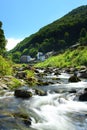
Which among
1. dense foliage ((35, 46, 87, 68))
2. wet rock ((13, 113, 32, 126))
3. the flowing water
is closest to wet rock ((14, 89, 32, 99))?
the flowing water

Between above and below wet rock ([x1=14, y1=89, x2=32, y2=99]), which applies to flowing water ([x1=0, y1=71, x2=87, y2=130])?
below

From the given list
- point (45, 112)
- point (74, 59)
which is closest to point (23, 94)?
point (45, 112)

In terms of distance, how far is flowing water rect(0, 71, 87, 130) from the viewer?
73.5 feet

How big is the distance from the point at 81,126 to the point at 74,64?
105m

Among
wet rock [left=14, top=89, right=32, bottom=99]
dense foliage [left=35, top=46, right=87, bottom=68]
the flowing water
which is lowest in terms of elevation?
the flowing water

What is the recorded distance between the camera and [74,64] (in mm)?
127250

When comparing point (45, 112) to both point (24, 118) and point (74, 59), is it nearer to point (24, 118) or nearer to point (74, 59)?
point (24, 118)

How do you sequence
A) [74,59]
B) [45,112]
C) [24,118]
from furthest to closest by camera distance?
[74,59] < [45,112] < [24,118]

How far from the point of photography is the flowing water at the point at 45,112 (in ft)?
73.5

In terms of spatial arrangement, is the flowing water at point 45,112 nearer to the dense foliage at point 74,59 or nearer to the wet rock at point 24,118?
the wet rock at point 24,118

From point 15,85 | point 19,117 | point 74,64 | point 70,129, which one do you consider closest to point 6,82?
point 15,85

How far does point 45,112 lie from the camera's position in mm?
27609

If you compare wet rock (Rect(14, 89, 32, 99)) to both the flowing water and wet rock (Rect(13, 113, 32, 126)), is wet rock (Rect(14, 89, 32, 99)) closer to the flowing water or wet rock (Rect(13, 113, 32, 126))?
the flowing water

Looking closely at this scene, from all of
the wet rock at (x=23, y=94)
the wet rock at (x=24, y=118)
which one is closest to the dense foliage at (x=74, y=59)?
the wet rock at (x=23, y=94)
